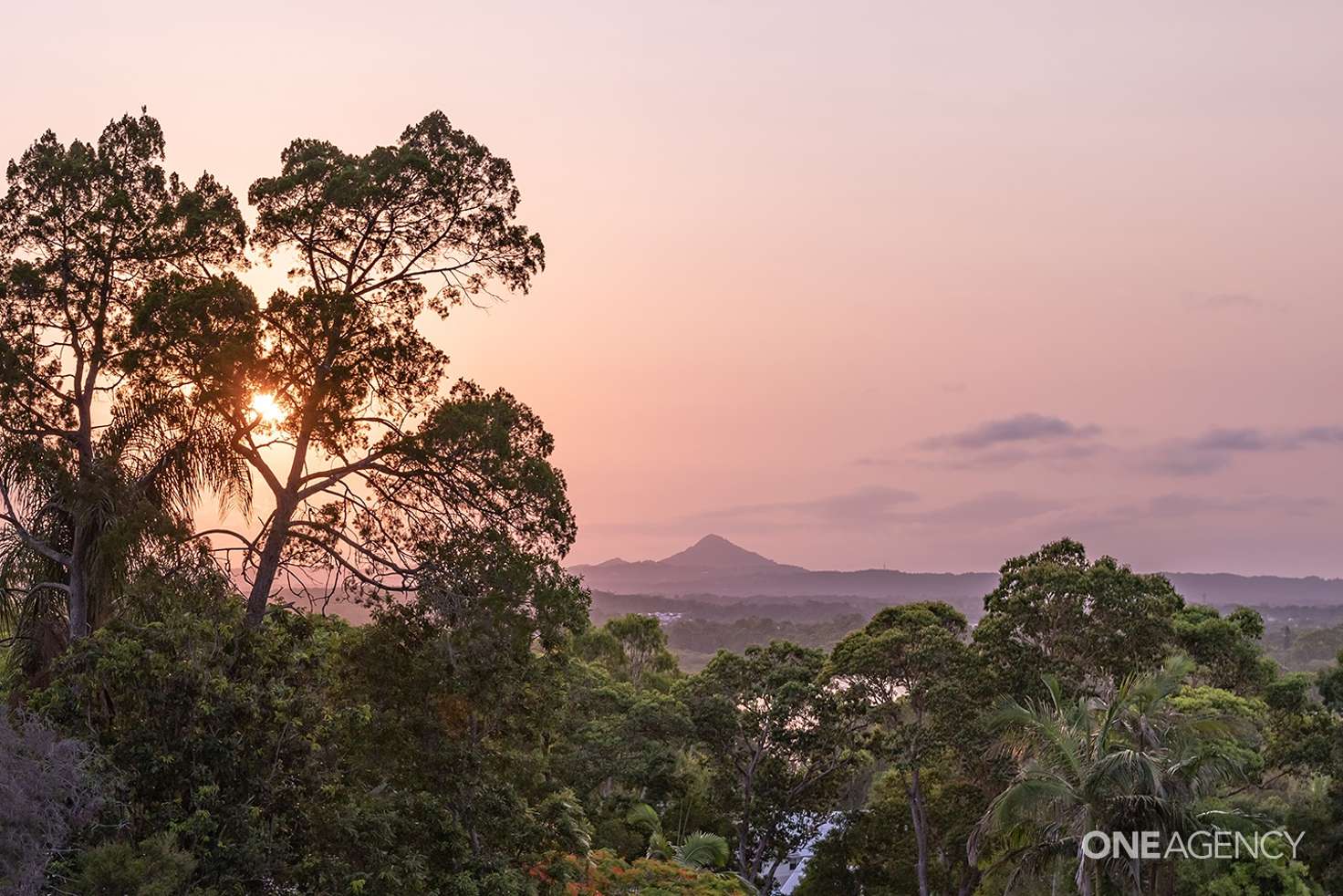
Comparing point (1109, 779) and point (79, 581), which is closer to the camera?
point (1109, 779)

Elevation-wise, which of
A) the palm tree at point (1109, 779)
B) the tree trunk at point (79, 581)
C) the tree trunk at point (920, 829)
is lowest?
the tree trunk at point (920, 829)

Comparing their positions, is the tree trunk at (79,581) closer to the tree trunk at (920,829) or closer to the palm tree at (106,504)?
the palm tree at (106,504)

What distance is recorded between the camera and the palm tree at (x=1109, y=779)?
14.5 m

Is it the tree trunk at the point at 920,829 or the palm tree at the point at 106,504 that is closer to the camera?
the palm tree at the point at 106,504

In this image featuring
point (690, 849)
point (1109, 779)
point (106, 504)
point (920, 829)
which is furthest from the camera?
point (920, 829)

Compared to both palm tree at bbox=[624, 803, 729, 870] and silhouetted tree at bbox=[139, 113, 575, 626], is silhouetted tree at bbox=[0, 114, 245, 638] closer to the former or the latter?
silhouetted tree at bbox=[139, 113, 575, 626]

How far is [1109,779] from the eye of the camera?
14703 mm

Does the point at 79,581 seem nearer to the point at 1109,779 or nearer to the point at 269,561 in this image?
the point at 269,561

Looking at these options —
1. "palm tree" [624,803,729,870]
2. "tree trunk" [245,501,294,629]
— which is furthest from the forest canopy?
"palm tree" [624,803,729,870]

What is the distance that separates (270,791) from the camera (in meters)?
12.7

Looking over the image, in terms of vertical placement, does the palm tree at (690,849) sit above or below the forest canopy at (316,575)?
below

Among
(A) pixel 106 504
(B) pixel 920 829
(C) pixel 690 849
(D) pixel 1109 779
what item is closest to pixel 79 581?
(A) pixel 106 504

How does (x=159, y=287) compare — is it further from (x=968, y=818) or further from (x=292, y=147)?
(x=968, y=818)

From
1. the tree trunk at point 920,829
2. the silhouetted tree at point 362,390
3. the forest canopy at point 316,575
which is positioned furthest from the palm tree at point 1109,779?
the tree trunk at point 920,829
